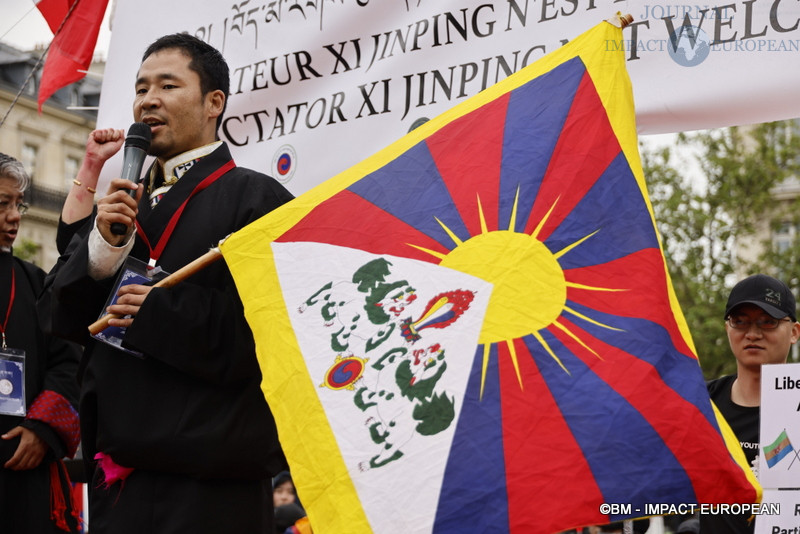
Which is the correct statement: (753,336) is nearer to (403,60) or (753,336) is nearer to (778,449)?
(778,449)

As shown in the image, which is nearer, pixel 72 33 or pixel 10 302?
pixel 10 302

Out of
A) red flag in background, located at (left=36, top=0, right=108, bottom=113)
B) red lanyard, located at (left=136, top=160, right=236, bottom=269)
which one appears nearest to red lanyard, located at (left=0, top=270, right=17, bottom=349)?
red lanyard, located at (left=136, top=160, right=236, bottom=269)

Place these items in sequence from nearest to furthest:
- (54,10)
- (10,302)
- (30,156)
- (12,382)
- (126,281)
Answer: (126,281) < (12,382) < (10,302) < (54,10) < (30,156)

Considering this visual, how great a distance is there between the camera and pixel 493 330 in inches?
102

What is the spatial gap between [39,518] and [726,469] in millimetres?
2632

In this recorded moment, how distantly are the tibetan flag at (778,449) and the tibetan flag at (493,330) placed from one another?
0.84m

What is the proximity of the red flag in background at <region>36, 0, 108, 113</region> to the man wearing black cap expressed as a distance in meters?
3.28

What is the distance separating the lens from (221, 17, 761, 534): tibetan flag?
238 centimetres

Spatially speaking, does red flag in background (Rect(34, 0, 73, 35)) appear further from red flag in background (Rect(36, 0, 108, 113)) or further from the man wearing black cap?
the man wearing black cap

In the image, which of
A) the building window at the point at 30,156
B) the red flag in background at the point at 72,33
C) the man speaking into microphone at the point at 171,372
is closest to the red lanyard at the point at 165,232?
the man speaking into microphone at the point at 171,372

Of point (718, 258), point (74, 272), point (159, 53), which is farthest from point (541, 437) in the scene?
point (718, 258)

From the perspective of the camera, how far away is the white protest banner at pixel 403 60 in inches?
138

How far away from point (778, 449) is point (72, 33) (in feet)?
12.4

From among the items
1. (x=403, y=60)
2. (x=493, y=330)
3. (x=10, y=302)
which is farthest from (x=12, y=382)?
(x=493, y=330)
